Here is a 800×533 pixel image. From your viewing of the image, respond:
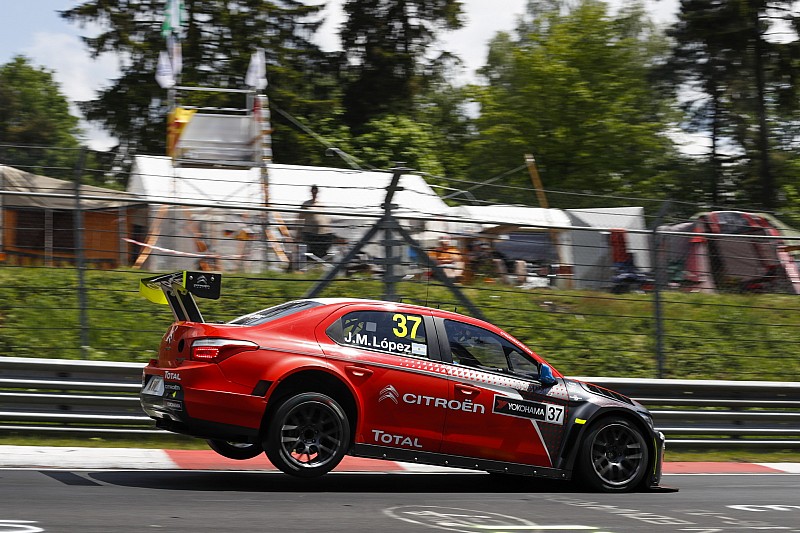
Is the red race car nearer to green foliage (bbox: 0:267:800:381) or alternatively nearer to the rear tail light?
the rear tail light

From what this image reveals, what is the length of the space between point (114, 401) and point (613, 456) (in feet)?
15.8

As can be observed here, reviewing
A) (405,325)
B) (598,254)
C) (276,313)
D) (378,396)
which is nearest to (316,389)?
(378,396)

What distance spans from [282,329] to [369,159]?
1175 inches

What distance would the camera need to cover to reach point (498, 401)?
8.44 m

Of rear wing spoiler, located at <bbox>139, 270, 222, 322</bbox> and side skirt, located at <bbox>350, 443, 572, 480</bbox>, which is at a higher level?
rear wing spoiler, located at <bbox>139, 270, 222, 322</bbox>

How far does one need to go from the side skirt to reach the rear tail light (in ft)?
3.91

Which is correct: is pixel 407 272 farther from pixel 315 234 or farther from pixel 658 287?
pixel 658 287

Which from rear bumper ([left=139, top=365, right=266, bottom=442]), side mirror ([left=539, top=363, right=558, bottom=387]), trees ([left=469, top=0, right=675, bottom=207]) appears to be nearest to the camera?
rear bumper ([left=139, top=365, right=266, bottom=442])

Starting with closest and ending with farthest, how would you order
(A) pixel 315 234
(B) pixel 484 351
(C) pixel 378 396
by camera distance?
(C) pixel 378 396 → (B) pixel 484 351 → (A) pixel 315 234

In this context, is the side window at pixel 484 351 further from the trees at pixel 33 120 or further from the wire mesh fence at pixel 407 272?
the trees at pixel 33 120

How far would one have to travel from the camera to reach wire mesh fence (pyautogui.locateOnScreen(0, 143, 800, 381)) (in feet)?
36.8

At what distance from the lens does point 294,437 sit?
7742 millimetres

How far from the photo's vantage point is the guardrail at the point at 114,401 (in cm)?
1001

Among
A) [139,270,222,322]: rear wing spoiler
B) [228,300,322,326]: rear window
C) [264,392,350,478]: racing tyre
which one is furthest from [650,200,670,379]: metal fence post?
[139,270,222,322]: rear wing spoiler
